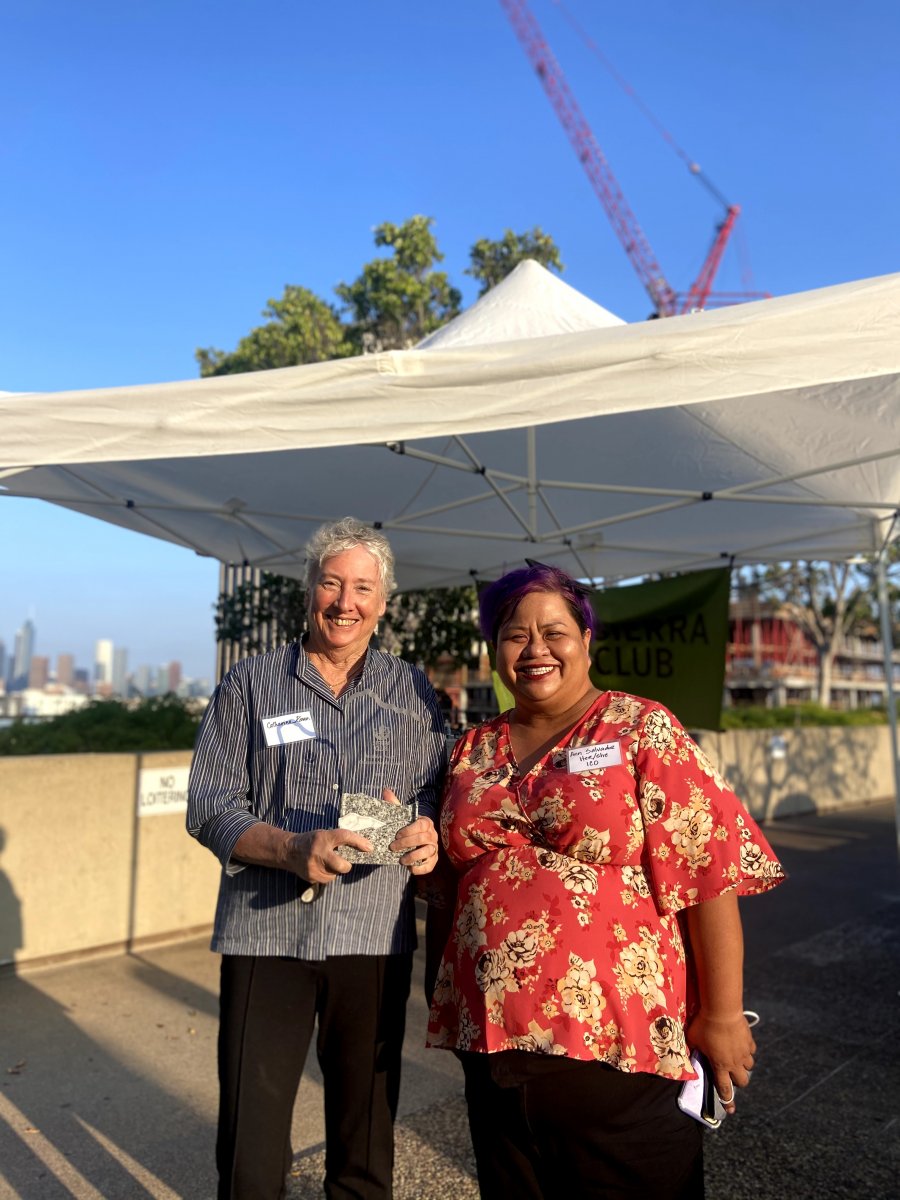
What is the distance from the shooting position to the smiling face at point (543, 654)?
180 cm

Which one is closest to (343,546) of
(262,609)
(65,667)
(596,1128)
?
(596,1128)

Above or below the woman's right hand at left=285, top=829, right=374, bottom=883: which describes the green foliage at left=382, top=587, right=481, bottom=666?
above

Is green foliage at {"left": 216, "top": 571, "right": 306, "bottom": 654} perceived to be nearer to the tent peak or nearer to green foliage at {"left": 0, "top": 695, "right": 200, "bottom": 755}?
green foliage at {"left": 0, "top": 695, "right": 200, "bottom": 755}

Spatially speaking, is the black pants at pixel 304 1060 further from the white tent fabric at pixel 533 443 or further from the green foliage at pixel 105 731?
the green foliage at pixel 105 731

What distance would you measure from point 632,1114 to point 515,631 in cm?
91

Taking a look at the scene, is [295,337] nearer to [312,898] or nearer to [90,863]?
[90,863]

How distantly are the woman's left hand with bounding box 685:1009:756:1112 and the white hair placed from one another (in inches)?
44.8

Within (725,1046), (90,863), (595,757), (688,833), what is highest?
(595,757)

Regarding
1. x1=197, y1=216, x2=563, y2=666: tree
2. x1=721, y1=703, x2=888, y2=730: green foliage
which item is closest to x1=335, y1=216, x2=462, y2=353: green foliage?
x1=197, y1=216, x2=563, y2=666: tree

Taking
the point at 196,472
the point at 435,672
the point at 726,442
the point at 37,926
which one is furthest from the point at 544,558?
the point at 37,926

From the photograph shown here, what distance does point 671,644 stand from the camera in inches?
217

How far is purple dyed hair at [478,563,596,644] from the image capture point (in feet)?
6.19

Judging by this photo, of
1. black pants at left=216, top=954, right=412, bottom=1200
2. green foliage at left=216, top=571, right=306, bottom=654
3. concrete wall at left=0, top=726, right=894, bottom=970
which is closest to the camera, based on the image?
black pants at left=216, top=954, right=412, bottom=1200

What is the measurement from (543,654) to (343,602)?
0.51 m
